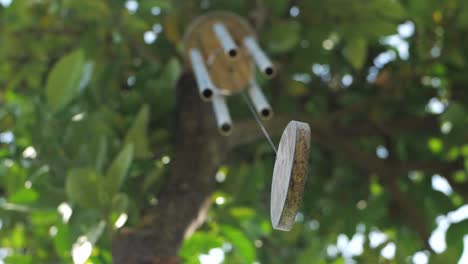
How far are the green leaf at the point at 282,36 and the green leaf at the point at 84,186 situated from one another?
0.44 meters

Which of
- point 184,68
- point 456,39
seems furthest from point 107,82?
point 456,39

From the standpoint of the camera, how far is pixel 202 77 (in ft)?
2.84

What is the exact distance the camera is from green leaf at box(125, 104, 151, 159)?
1.04 meters

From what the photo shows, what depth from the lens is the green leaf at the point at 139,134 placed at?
3.43 ft

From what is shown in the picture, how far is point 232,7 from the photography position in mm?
1264

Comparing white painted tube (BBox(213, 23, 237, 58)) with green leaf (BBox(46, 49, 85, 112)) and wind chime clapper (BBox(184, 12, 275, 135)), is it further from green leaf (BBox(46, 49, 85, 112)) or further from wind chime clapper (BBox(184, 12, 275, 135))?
green leaf (BBox(46, 49, 85, 112))

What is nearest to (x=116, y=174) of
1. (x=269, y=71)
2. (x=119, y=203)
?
(x=119, y=203)

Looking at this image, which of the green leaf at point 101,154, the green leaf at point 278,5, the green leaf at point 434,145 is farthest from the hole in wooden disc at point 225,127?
the green leaf at point 434,145

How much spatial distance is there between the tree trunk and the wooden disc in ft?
1.66

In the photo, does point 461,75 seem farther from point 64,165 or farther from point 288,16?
point 64,165

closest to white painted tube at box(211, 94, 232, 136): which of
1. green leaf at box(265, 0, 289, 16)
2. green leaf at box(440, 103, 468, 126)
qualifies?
green leaf at box(265, 0, 289, 16)

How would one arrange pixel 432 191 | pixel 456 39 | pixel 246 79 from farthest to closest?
pixel 432 191 → pixel 456 39 → pixel 246 79

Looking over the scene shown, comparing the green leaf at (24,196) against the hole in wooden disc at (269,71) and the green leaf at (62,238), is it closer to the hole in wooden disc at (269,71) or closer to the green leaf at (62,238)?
the green leaf at (62,238)

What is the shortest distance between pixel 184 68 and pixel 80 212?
0.40 m
